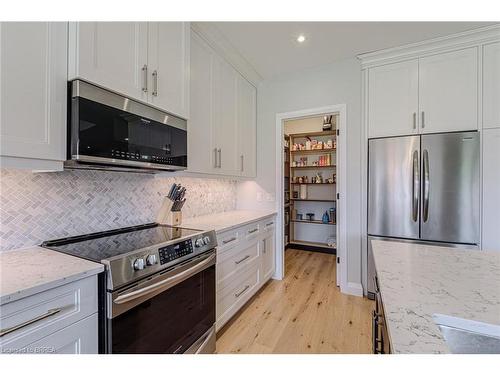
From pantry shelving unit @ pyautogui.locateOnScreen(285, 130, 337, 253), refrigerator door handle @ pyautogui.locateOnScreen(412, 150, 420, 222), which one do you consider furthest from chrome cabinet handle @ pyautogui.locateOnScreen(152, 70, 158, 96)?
pantry shelving unit @ pyautogui.locateOnScreen(285, 130, 337, 253)

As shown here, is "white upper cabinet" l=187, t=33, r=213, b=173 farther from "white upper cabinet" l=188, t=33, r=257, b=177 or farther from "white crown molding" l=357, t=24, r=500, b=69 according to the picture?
"white crown molding" l=357, t=24, r=500, b=69

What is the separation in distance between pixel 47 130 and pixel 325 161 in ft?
13.4

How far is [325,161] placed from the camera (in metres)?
4.43

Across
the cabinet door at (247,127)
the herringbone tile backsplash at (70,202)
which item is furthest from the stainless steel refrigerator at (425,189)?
the herringbone tile backsplash at (70,202)

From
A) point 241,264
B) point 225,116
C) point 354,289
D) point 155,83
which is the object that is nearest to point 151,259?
point 155,83

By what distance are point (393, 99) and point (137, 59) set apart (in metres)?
2.45

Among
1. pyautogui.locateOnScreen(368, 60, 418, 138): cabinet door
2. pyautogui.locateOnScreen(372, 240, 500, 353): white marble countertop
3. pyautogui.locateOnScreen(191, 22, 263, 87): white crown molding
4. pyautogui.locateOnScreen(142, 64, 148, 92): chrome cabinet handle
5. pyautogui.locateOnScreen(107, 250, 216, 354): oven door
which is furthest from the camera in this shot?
pyautogui.locateOnScreen(368, 60, 418, 138): cabinet door

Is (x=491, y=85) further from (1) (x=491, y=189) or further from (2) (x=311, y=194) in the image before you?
(2) (x=311, y=194)

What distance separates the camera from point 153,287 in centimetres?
119

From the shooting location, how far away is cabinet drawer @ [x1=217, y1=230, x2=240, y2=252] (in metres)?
1.89

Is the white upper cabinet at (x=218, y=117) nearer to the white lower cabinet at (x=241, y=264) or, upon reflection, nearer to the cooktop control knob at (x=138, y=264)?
the white lower cabinet at (x=241, y=264)

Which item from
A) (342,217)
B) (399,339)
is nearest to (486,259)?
(399,339)

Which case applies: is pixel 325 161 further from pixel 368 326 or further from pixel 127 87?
pixel 127 87

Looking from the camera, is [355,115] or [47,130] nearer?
[47,130]
